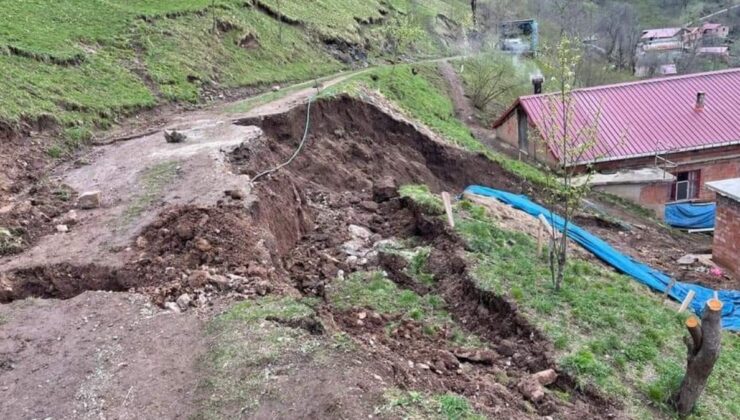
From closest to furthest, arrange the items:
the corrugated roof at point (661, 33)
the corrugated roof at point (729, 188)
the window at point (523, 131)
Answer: the corrugated roof at point (729, 188) < the window at point (523, 131) < the corrugated roof at point (661, 33)

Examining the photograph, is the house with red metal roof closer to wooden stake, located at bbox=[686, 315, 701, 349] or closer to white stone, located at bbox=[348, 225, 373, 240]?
white stone, located at bbox=[348, 225, 373, 240]

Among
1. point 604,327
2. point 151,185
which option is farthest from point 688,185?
point 151,185

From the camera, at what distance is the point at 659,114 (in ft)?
83.2

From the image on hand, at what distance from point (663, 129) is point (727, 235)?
27.5 ft

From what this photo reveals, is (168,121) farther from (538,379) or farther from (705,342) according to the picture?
(705,342)

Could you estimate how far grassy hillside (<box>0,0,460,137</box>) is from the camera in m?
15.9

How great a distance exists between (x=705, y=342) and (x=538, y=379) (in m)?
2.08

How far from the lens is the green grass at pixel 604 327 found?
823 centimetres

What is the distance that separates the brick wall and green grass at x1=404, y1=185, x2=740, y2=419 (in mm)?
5895

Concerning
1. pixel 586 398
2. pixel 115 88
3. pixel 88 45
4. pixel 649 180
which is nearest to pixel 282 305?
pixel 586 398

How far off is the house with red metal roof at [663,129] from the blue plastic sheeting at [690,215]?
0.58 m

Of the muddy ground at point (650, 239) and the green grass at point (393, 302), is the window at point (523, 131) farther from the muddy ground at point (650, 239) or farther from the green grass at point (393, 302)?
the green grass at point (393, 302)

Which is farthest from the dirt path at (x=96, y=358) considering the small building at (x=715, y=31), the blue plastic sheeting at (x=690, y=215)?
the small building at (x=715, y=31)

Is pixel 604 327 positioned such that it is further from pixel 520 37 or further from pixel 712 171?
pixel 520 37
